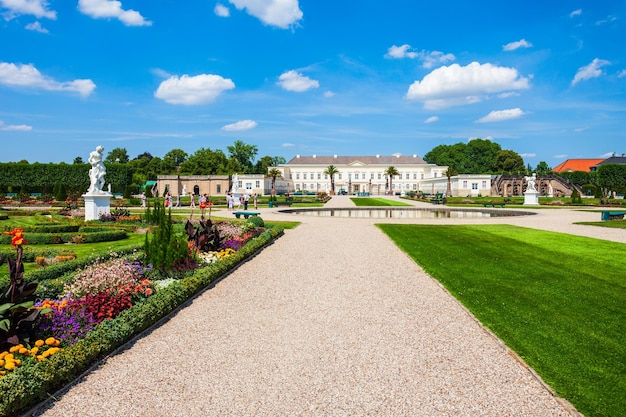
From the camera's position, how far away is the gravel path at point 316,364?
13.2 feet

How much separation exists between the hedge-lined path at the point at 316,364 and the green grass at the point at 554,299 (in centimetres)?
33

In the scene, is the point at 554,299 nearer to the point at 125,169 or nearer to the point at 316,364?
the point at 316,364

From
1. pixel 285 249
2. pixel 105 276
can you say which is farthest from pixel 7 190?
pixel 105 276

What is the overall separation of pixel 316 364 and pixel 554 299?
4.67 meters

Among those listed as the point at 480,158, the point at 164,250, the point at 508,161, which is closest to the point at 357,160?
the point at 480,158

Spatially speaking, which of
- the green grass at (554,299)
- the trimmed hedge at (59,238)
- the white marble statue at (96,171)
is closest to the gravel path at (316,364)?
the green grass at (554,299)

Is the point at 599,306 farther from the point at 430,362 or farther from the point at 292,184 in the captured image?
the point at 292,184

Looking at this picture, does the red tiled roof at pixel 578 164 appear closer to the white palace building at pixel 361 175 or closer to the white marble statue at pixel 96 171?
the white palace building at pixel 361 175

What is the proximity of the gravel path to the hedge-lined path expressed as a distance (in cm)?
1

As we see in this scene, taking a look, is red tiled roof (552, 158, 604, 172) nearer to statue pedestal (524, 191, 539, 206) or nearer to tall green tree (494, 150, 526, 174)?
tall green tree (494, 150, 526, 174)

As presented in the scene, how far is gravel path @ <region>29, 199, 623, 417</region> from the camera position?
13.2 ft

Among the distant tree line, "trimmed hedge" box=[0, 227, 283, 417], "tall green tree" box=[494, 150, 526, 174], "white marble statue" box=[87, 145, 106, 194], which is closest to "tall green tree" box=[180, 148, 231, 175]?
the distant tree line

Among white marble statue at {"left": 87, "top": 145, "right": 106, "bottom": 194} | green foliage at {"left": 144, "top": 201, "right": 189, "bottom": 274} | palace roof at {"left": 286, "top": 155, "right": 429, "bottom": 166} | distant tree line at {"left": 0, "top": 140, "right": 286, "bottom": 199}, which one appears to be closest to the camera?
green foliage at {"left": 144, "top": 201, "right": 189, "bottom": 274}

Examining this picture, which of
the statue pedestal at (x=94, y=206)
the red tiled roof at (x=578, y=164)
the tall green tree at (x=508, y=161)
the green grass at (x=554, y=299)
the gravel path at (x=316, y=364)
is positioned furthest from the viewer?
the red tiled roof at (x=578, y=164)
